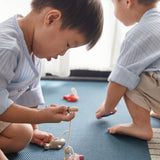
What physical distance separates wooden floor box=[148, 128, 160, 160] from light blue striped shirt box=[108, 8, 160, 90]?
0.23 m

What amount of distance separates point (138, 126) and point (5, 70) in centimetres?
56

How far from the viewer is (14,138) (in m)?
0.69

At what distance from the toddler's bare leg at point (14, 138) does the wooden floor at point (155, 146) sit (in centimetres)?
44

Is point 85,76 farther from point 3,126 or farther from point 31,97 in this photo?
point 3,126

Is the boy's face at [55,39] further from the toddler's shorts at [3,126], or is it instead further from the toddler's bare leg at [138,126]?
the toddler's bare leg at [138,126]

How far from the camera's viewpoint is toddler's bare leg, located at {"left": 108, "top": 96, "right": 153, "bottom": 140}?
2.65 feet

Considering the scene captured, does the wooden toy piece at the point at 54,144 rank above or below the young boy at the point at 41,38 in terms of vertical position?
below

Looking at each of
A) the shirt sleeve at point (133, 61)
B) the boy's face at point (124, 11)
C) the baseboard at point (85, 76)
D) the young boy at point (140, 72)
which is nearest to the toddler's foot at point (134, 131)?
the young boy at point (140, 72)

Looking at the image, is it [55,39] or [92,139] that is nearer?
[55,39]

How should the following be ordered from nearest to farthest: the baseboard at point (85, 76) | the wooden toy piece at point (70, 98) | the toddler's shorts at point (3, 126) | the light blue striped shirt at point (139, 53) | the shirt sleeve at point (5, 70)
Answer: the shirt sleeve at point (5, 70) < the toddler's shorts at point (3, 126) < the light blue striped shirt at point (139, 53) < the wooden toy piece at point (70, 98) < the baseboard at point (85, 76)

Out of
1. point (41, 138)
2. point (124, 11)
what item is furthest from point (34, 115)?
point (124, 11)

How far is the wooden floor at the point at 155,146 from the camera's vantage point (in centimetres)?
73

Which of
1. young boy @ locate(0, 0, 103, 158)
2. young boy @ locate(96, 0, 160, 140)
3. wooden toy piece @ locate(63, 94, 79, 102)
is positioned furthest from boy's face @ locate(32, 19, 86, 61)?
wooden toy piece @ locate(63, 94, 79, 102)

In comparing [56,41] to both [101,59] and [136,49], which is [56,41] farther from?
[101,59]
